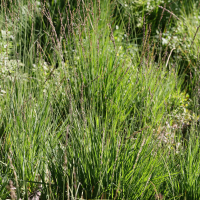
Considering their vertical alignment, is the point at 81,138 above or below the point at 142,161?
above

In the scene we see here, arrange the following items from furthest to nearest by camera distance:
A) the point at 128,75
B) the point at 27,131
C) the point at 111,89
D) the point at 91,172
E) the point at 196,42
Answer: the point at 196,42, the point at 128,75, the point at 111,89, the point at 27,131, the point at 91,172

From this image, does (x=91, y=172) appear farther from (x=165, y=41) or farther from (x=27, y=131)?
(x=165, y=41)

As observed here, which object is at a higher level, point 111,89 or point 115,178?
point 111,89

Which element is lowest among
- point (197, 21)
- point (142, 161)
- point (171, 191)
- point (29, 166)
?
point (171, 191)

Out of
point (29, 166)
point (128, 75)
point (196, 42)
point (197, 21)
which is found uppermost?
point (197, 21)

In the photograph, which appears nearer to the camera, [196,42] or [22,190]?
[22,190]

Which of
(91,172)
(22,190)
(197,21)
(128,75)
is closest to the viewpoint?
(91,172)

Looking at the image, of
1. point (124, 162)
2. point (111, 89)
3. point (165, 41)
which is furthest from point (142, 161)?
point (165, 41)

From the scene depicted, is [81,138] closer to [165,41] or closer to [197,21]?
[165,41]

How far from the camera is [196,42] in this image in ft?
12.7

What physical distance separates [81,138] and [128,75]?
131 cm

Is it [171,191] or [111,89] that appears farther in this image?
[111,89]

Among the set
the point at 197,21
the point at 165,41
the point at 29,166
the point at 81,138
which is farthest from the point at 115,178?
the point at 197,21

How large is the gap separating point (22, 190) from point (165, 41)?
319 cm
